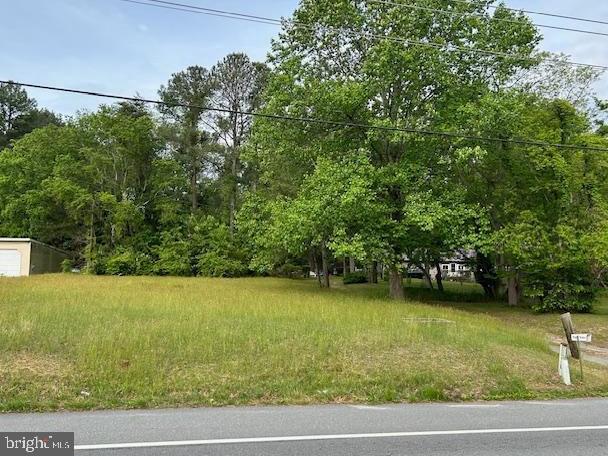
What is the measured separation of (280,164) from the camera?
24.7 m

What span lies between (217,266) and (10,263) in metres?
13.9

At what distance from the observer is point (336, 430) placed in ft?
19.0

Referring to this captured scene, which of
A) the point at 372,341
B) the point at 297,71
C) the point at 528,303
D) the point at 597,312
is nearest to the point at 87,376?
the point at 372,341

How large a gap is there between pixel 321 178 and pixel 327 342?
33.7ft

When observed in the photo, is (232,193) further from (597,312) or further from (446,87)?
(597,312)

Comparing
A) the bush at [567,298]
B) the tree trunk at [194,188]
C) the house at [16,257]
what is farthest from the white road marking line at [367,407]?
the tree trunk at [194,188]

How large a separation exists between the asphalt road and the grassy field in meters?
0.70

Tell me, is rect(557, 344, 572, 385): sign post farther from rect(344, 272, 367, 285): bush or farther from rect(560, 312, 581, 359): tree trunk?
rect(344, 272, 367, 285): bush

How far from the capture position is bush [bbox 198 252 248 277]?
39125mm

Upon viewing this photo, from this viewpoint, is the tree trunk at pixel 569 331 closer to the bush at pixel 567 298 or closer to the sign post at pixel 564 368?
the sign post at pixel 564 368

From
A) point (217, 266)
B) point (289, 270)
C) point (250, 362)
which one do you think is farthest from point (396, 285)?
point (289, 270)

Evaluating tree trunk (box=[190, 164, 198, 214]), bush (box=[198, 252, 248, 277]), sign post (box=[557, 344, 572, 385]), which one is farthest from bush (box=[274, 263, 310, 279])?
sign post (box=[557, 344, 572, 385])

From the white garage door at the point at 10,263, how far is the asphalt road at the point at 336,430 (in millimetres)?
30428

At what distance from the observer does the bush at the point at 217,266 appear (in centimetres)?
3912
